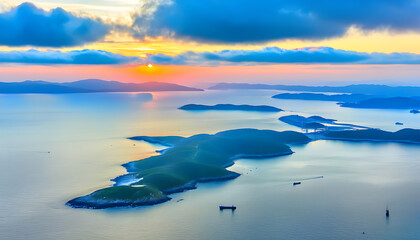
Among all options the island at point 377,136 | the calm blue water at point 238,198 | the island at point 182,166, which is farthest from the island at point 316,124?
the calm blue water at point 238,198

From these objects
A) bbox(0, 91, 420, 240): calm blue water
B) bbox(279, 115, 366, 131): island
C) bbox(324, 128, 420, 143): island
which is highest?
bbox(279, 115, 366, 131): island

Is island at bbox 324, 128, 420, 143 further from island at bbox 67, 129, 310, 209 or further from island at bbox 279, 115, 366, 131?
island at bbox 279, 115, 366, 131

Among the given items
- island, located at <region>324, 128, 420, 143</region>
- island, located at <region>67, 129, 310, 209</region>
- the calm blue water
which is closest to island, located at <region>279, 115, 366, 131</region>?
island, located at <region>324, 128, 420, 143</region>

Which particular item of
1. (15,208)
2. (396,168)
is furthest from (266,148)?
(15,208)

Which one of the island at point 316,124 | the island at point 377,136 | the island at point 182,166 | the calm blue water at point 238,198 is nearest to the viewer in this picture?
the calm blue water at point 238,198

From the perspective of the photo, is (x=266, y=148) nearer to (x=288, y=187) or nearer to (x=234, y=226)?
(x=288, y=187)

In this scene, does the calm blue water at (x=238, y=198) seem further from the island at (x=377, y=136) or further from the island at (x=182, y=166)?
the island at (x=377, y=136)
